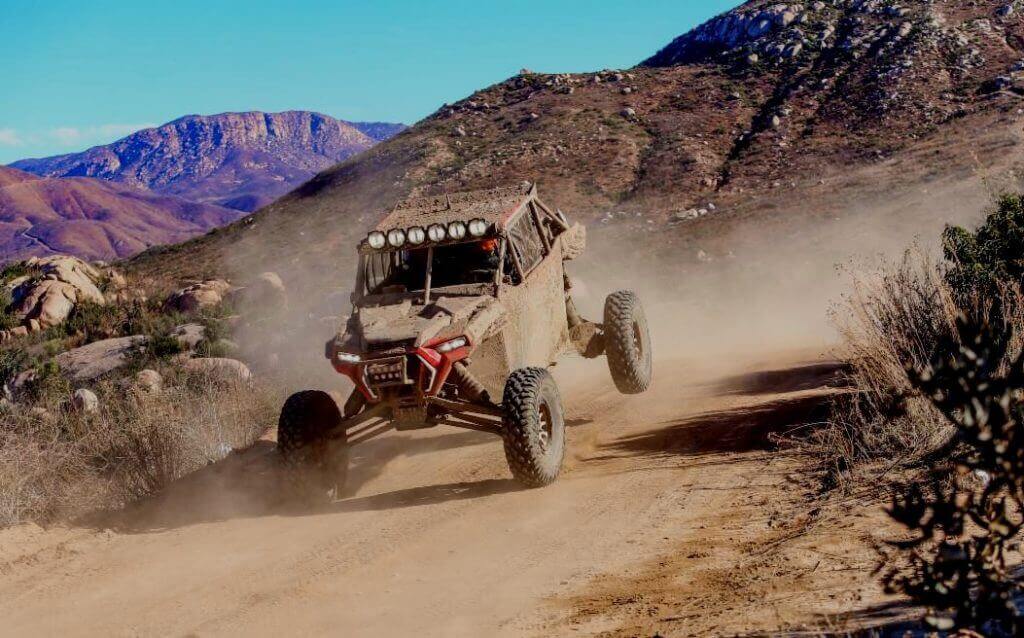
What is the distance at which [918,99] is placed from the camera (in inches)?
1585

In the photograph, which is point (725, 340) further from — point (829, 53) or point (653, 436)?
point (829, 53)

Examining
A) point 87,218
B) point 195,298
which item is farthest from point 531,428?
point 87,218

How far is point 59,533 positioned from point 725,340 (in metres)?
12.0

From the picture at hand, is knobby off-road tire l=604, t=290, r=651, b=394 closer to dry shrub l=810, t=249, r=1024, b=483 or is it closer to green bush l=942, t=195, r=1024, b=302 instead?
dry shrub l=810, t=249, r=1024, b=483

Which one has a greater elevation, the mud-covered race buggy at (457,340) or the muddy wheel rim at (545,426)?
the mud-covered race buggy at (457,340)

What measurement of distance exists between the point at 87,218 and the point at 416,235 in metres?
146

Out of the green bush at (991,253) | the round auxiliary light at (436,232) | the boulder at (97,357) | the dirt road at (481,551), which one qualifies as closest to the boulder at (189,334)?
the boulder at (97,357)

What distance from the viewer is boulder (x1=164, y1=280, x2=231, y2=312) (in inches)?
848

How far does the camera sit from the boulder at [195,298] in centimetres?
2153

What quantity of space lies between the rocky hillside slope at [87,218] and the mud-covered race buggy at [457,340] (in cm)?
11765

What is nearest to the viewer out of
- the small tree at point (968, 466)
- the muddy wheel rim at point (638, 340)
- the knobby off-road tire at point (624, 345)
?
the small tree at point (968, 466)

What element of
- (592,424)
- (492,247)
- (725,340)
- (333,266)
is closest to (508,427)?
(492,247)

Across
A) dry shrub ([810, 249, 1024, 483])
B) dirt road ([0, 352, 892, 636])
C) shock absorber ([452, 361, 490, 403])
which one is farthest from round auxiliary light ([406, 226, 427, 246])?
dry shrub ([810, 249, 1024, 483])

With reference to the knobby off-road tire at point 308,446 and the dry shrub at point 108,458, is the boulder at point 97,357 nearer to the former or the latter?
the dry shrub at point 108,458
